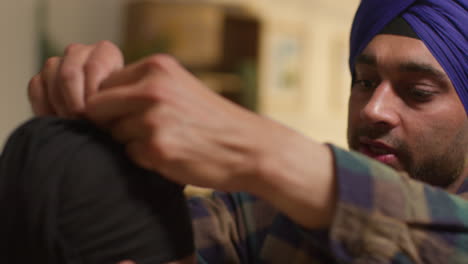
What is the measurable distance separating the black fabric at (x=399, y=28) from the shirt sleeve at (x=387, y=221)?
597 mm

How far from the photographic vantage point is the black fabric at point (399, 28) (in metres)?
1.14

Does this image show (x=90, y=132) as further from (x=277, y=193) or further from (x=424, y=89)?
(x=424, y=89)

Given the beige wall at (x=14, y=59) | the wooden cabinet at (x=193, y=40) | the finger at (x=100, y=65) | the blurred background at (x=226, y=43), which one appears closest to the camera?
the finger at (x=100, y=65)

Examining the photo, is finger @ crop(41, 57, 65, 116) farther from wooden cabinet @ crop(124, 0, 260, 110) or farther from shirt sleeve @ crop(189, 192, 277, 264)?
wooden cabinet @ crop(124, 0, 260, 110)

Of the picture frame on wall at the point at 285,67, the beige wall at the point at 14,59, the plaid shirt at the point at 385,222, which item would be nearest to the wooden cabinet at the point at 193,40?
the picture frame on wall at the point at 285,67

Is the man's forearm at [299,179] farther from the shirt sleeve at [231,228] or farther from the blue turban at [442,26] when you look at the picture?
the blue turban at [442,26]

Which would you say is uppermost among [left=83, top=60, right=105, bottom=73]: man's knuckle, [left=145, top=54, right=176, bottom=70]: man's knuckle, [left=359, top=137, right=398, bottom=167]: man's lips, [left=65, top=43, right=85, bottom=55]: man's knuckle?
[left=145, top=54, right=176, bottom=70]: man's knuckle

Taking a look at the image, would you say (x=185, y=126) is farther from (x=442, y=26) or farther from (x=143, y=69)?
(x=442, y=26)

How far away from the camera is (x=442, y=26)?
114 centimetres

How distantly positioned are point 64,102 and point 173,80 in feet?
0.66

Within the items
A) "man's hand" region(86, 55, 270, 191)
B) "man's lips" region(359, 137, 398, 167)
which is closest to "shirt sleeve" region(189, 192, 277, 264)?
"man's lips" region(359, 137, 398, 167)

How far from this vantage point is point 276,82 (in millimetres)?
4562

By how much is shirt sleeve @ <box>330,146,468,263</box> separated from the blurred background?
213 cm

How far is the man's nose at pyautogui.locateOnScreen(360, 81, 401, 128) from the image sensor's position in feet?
3.55
